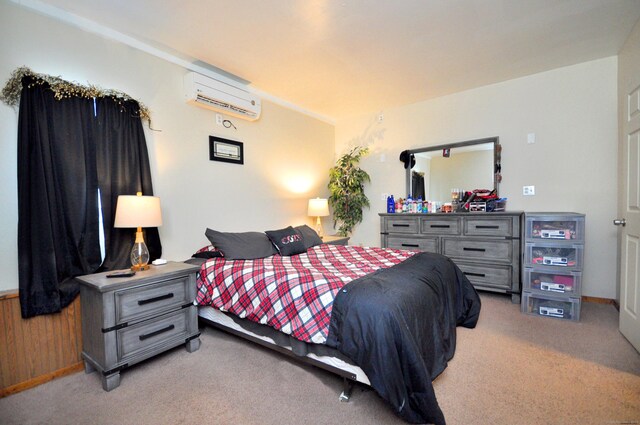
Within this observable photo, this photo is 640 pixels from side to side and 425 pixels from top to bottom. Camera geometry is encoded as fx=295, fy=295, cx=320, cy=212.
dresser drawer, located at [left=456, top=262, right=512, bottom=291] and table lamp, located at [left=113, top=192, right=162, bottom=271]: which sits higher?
table lamp, located at [left=113, top=192, right=162, bottom=271]

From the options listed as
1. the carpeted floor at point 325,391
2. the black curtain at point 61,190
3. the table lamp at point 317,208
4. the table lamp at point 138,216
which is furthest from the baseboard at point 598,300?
the black curtain at point 61,190

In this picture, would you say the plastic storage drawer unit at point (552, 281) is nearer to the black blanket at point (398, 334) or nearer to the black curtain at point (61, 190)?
the black blanket at point (398, 334)

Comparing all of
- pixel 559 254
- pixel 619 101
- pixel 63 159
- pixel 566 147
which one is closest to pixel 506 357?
pixel 559 254

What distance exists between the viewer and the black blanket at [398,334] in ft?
4.56

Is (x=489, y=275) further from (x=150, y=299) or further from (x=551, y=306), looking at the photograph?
(x=150, y=299)

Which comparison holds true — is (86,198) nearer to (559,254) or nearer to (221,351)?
(221,351)

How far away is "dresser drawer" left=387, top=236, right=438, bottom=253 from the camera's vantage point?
12.1 ft

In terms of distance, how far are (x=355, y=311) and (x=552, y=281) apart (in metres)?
2.48

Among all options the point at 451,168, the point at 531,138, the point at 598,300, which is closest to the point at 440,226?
the point at 451,168

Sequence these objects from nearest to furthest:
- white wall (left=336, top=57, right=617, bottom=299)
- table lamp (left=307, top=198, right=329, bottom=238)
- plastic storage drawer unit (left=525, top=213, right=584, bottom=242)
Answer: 1. plastic storage drawer unit (left=525, top=213, right=584, bottom=242)
2. white wall (left=336, top=57, right=617, bottom=299)
3. table lamp (left=307, top=198, right=329, bottom=238)

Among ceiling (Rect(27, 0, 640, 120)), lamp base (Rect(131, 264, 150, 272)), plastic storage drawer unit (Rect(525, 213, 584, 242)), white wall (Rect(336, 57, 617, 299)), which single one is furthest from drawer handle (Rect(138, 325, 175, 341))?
white wall (Rect(336, 57, 617, 299))

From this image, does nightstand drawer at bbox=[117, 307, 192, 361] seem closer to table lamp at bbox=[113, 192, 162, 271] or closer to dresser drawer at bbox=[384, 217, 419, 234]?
table lamp at bbox=[113, 192, 162, 271]

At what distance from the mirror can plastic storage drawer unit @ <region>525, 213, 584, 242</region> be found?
820 mm

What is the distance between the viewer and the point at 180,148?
9.45 feet
